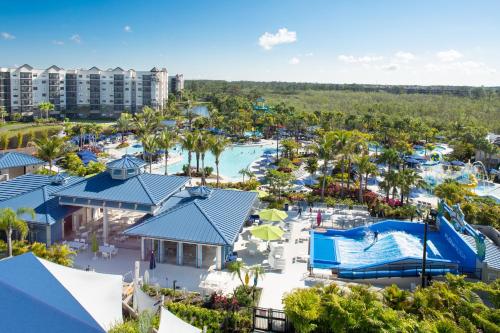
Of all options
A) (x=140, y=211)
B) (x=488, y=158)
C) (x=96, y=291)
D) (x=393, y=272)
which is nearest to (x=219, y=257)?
(x=140, y=211)

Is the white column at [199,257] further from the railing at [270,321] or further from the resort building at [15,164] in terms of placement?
the resort building at [15,164]

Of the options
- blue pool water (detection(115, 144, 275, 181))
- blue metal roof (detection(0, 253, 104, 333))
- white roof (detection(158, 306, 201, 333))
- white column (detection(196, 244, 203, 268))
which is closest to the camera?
blue metal roof (detection(0, 253, 104, 333))

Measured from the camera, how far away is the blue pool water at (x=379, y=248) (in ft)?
71.7

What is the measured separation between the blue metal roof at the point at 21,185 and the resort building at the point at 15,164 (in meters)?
9.56

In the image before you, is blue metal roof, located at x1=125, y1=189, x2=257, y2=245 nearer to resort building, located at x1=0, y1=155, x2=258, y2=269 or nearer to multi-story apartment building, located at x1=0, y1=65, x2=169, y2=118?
resort building, located at x1=0, y1=155, x2=258, y2=269

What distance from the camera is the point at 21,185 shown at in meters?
26.3

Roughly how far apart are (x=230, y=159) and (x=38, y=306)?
151 ft

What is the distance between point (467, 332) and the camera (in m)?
13.2

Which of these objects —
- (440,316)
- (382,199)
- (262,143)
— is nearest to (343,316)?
(440,316)

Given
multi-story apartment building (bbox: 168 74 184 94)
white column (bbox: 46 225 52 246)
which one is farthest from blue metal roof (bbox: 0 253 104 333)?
multi-story apartment building (bbox: 168 74 184 94)

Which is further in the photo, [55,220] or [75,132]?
[75,132]

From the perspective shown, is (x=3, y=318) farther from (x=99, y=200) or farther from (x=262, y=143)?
(x=262, y=143)

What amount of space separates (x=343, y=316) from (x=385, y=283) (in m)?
7.65

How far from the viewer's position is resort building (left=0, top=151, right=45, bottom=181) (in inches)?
1393
